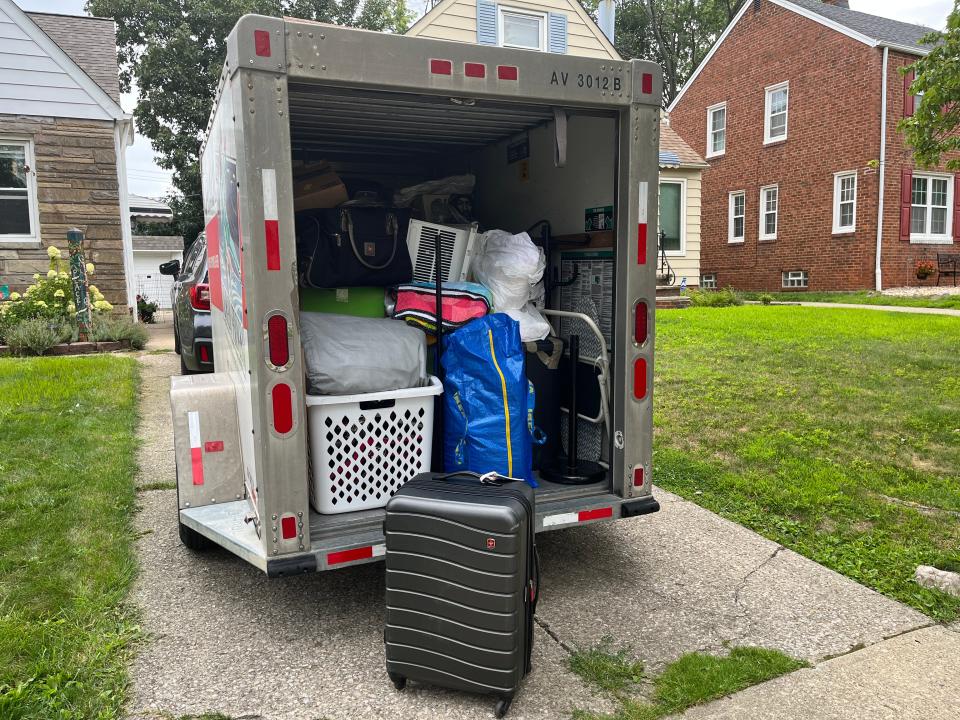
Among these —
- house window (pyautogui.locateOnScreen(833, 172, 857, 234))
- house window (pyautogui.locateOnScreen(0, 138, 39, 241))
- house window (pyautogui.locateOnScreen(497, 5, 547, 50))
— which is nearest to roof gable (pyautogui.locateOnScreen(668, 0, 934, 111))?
house window (pyautogui.locateOnScreen(833, 172, 857, 234))

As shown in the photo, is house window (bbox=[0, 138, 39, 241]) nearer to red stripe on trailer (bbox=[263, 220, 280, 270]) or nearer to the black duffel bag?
the black duffel bag

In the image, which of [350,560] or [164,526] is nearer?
[350,560]

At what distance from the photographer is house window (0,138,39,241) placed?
38.0 feet

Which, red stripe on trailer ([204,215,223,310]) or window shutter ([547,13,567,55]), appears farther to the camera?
window shutter ([547,13,567,55])

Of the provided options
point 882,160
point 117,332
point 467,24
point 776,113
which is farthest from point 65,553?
point 776,113

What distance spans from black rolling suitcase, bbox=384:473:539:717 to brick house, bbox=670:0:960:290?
1761 cm

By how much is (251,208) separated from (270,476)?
992 millimetres

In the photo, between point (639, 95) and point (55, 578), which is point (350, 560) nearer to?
point (55, 578)

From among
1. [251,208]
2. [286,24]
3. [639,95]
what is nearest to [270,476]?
[251,208]

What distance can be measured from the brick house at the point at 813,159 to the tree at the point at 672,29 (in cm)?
1126

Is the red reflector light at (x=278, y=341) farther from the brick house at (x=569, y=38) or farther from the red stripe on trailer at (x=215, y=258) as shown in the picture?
the brick house at (x=569, y=38)

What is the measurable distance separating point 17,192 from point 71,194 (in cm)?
74

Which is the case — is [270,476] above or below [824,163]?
below

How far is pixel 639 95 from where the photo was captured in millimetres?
3354
